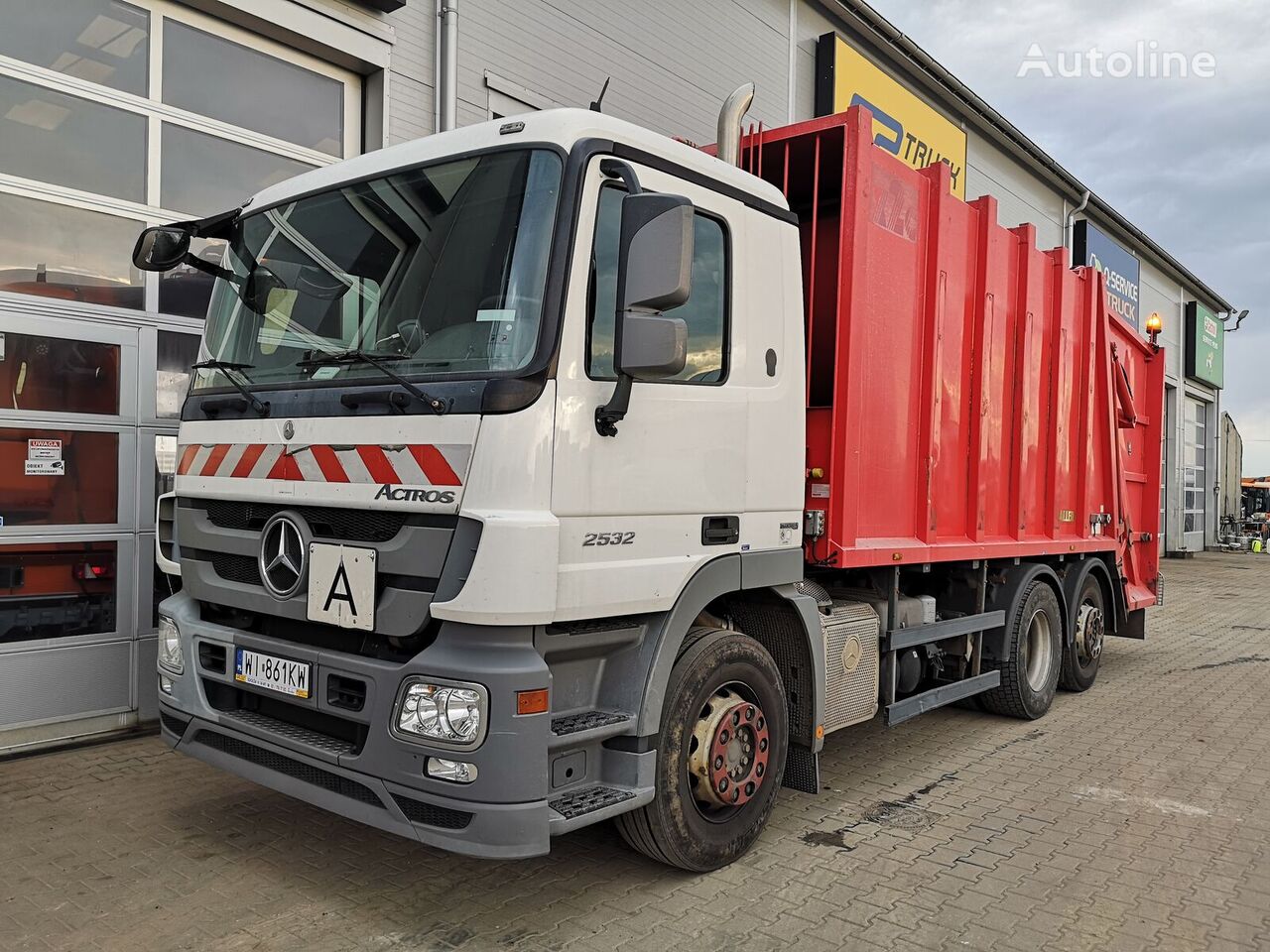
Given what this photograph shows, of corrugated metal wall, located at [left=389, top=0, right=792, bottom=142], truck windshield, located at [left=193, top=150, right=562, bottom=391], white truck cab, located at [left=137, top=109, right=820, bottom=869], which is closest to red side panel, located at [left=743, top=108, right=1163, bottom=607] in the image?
Result: white truck cab, located at [left=137, top=109, right=820, bottom=869]

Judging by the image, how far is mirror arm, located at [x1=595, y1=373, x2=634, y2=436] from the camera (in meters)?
3.30

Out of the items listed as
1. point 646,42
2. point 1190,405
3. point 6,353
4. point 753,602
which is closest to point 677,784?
point 753,602

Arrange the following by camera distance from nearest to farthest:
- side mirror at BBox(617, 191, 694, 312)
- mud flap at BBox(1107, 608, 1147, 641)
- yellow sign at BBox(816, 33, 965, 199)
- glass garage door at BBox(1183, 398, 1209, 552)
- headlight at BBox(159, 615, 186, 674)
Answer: side mirror at BBox(617, 191, 694, 312) < headlight at BBox(159, 615, 186, 674) < mud flap at BBox(1107, 608, 1147, 641) < yellow sign at BBox(816, 33, 965, 199) < glass garage door at BBox(1183, 398, 1209, 552)

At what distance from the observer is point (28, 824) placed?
4.38 metres

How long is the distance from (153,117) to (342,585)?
165 inches

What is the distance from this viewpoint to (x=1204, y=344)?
27.8m

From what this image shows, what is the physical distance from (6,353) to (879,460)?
15.3ft

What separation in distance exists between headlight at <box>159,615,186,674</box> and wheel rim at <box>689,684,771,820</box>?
2.05 m

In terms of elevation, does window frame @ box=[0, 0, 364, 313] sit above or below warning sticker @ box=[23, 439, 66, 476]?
above

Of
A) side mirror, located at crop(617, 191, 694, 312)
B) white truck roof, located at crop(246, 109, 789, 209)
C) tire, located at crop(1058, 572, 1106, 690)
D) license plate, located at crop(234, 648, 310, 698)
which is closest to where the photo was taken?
side mirror, located at crop(617, 191, 694, 312)

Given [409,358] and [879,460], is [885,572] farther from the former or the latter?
[409,358]

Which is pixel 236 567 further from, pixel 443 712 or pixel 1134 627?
pixel 1134 627

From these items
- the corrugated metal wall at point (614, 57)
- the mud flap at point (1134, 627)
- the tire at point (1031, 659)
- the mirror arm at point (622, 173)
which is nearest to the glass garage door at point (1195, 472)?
the mud flap at point (1134, 627)

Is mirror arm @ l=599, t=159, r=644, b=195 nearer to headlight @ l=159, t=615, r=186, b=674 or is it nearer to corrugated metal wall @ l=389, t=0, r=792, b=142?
headlight @ l=159, t=615, r=186, b=674
